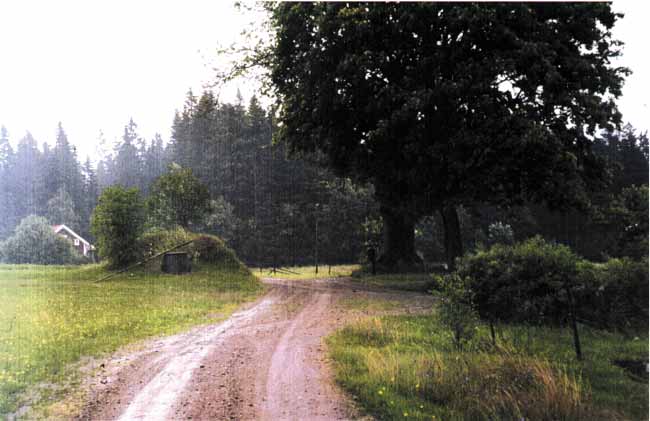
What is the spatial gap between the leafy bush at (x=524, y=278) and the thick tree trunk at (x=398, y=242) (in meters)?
0.79

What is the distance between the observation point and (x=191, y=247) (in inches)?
165

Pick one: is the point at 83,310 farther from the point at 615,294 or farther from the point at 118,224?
the point at 615,294

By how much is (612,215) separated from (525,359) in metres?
1.15

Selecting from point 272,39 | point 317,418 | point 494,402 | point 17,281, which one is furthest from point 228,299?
point 494,402

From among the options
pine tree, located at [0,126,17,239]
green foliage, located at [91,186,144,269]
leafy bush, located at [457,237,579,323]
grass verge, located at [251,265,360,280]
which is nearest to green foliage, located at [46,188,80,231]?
green foliage, located at [91,186,144,269]

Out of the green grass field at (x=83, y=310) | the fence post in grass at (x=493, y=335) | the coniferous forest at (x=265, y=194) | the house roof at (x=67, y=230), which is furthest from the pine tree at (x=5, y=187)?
the fence post in grass at (x=493, y=335)

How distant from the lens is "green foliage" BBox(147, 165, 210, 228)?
12.7 ft

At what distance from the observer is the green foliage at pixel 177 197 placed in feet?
12.7

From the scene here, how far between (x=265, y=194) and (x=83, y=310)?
238 centimetres

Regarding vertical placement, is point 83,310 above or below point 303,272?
below

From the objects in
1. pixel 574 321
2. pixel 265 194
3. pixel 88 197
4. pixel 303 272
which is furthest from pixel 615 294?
pixel 88 197

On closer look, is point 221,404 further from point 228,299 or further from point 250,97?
point 250,97

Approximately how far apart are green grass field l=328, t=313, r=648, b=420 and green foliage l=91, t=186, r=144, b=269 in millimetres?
2429

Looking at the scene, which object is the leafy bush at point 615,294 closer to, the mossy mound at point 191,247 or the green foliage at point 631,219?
the green foliage at point 631,219
